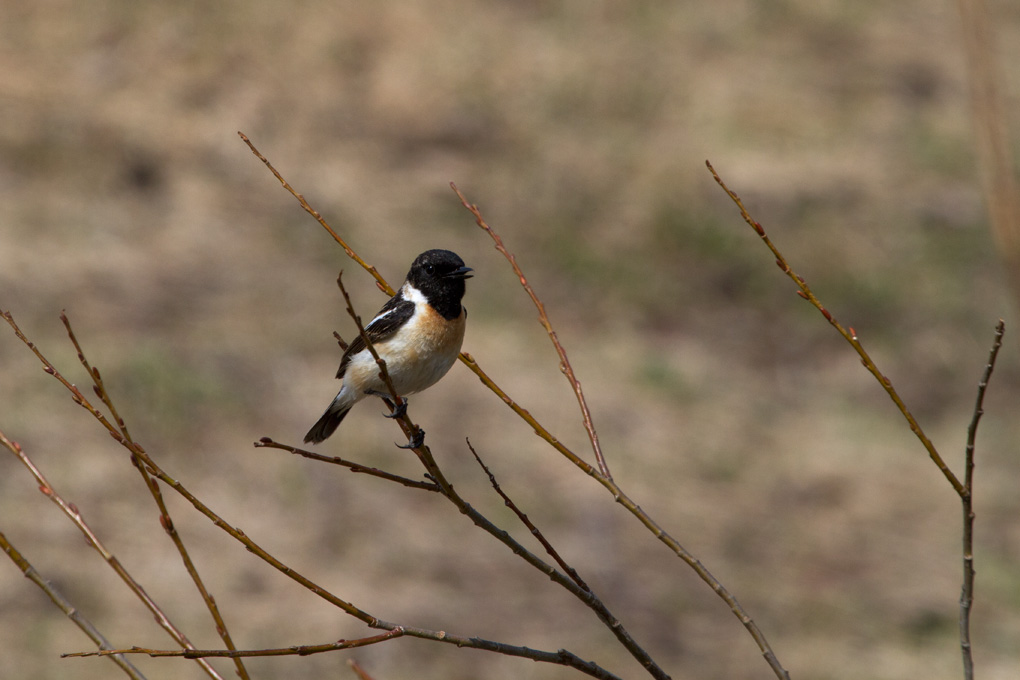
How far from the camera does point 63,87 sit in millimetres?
12758

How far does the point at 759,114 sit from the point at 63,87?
30.1ft

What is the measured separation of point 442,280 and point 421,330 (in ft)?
0.87

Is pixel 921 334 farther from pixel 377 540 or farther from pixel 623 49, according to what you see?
pixel 377 540

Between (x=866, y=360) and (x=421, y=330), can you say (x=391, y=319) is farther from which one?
(x=866, y=360)

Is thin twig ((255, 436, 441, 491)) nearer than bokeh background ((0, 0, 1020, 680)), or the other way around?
thin twig ((255, 436, 441, 491))

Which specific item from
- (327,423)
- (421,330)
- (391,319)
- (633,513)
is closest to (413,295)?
(391,319)

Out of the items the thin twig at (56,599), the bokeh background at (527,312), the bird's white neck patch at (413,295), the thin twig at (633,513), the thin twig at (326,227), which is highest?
the bokeh background at (527,312)

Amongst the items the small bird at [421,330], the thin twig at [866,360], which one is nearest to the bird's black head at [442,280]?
the small bird at [421,330]

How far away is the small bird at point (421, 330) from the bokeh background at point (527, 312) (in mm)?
3769

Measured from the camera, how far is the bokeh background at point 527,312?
8.73 meters

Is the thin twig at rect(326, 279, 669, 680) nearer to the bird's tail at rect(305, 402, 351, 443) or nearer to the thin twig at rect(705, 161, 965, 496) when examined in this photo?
the thin twig at rect(705, 161, 965, 496)

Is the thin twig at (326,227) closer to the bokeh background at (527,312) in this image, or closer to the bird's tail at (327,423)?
the bird's tail at (327,423)

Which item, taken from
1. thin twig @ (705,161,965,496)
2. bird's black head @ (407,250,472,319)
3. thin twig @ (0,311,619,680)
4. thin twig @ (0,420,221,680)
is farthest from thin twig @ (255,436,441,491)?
bird's black head @ (407,250,472,319)

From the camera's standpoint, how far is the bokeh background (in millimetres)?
8727
